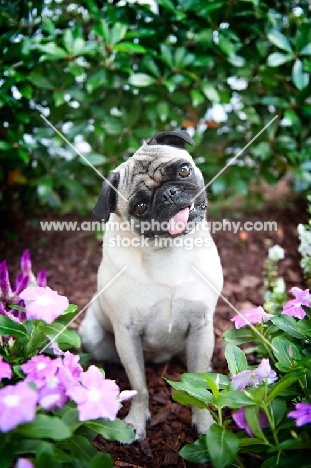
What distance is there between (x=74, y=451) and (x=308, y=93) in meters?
3.35

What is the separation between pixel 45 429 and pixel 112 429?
0.28 meters

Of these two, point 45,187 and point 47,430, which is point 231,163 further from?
point 47,430

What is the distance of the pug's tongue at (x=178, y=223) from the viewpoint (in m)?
2.41

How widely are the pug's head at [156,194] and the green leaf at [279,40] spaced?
1574mm

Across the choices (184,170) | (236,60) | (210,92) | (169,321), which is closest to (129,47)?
(210,92)

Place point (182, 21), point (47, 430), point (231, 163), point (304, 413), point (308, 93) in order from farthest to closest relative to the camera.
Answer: point (231, 163) < point (308, 93) < point (182, 21) < point (304, 413) < point (47, 430)

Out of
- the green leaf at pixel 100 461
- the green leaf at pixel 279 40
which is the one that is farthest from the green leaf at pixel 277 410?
the green leaf at pixel 279 40

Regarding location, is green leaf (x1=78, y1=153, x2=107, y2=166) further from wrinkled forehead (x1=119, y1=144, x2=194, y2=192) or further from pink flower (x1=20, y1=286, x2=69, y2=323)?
pink flower (x1=20, y1=286, x2=69, y2=323)

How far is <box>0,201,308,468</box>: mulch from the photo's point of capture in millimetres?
2711

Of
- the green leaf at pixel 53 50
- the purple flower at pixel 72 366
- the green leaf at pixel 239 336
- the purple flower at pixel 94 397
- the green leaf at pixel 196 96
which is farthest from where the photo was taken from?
the green leaf at pixel 196 96

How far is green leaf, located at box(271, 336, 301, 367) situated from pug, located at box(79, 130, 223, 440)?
0.54 metres

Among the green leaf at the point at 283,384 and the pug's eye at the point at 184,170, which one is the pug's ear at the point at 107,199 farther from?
the green leaf at the point at 283,384

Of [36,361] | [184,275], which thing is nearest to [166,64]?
[184,275]

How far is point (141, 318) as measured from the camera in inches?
103
